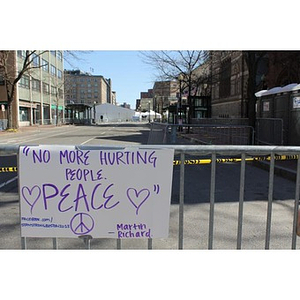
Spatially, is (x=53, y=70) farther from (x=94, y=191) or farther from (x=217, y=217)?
(x=94, y=191)

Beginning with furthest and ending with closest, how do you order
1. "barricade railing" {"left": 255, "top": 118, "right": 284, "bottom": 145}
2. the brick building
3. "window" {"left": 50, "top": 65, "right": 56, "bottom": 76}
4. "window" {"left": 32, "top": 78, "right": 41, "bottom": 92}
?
"window" {"left": 50, "top": 65, "right": 56, "bottom": 76}
"window" {"left": 32, "top": 78, "right": 41, "bottom": 92}
the brick building
"barricade railing" {"left": 255, "top": 118, "right": 284, "bottom": 145}

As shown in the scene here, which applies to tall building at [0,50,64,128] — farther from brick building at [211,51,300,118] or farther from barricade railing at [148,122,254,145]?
barricade railing at [148,122,254,145]

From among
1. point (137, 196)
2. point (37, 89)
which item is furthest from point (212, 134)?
point (37, 89)

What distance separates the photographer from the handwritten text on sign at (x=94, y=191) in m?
2.76

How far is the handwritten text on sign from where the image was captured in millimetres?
2764

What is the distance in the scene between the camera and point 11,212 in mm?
5336

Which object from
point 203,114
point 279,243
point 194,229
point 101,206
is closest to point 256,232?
point 279,243

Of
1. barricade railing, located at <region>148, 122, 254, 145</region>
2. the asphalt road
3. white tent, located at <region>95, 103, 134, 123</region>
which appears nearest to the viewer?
the asphalt road

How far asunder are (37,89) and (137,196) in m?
55.2

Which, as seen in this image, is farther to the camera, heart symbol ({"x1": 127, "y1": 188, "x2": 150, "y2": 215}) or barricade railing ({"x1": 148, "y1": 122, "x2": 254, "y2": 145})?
barricade railing ({"x1": 148, "y1": 122, "x2": 254, "y2": 145})

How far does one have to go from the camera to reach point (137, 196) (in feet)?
9.41

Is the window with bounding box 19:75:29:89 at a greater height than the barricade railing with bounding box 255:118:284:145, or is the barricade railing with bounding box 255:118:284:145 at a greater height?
the window with bounding box 19:75:29:89

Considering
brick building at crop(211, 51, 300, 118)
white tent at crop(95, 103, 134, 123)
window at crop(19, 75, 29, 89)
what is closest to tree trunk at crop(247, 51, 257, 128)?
brick building at crop(211, 51, 300, 118)

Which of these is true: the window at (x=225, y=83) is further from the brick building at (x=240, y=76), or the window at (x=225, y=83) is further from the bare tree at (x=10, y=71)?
the bare tree at (x=10, y=71)
